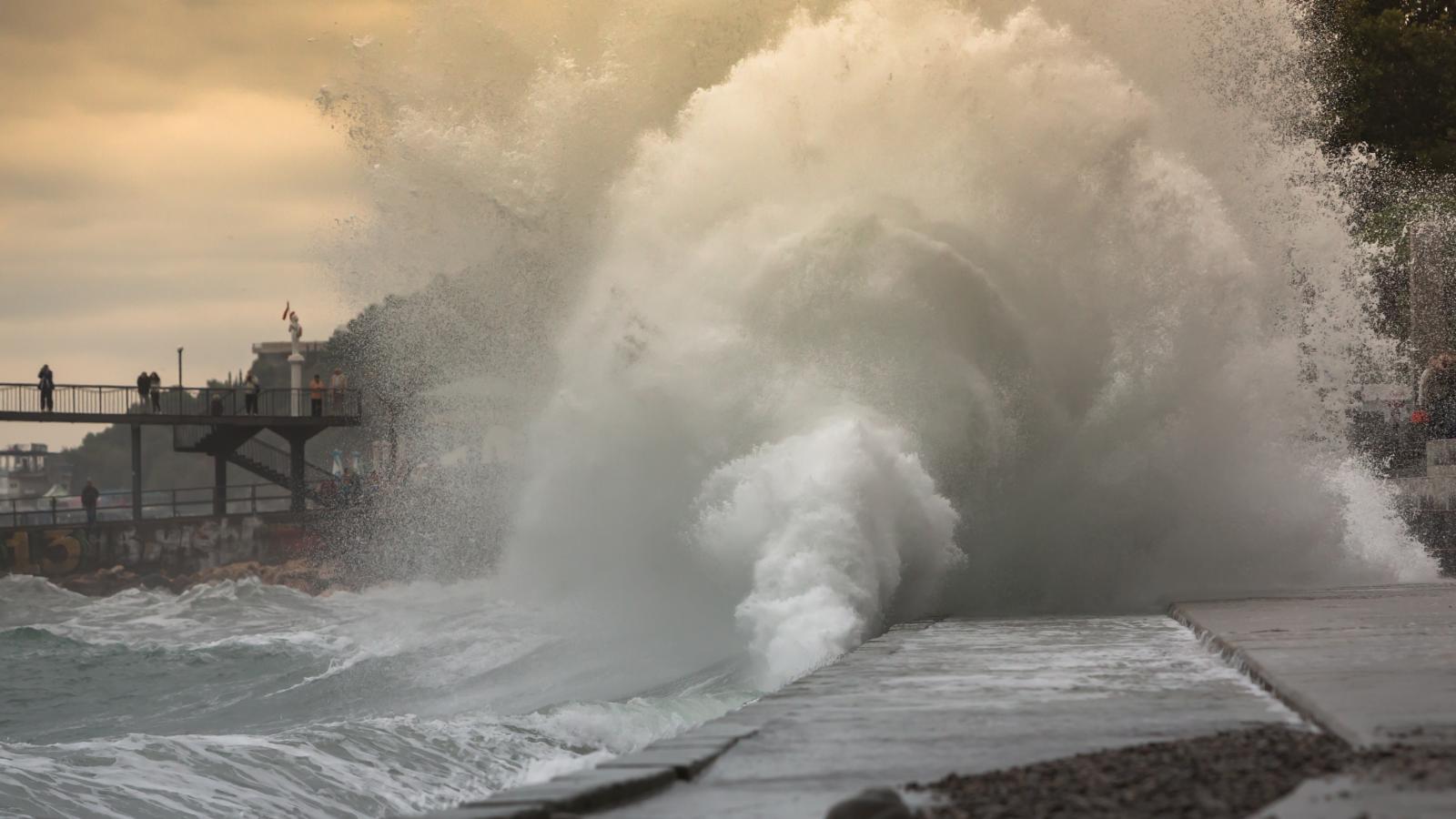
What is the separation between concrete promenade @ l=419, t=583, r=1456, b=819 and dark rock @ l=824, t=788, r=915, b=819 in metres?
0.71

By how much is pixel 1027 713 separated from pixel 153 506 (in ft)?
151

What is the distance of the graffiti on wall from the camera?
43469 mm

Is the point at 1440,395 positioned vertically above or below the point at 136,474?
above

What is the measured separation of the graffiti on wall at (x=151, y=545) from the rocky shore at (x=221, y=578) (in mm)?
226

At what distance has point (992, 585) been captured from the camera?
50.0 ft

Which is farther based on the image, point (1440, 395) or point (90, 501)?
point (90, 501)

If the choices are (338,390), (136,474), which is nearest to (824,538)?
(338,390)

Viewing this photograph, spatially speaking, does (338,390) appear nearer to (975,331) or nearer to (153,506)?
(153,506)

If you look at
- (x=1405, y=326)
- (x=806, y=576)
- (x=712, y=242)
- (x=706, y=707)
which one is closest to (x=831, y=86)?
(x=712, y=242)

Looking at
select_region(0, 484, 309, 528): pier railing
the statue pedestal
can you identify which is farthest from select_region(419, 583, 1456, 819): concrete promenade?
the statue pedestal

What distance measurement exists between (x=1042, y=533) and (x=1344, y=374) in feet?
18.3

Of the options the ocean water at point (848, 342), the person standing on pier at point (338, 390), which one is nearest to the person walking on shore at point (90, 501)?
the person standing on pier at point (338, 390)

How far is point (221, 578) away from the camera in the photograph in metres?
45.2

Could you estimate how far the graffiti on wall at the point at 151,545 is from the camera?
143 feet
